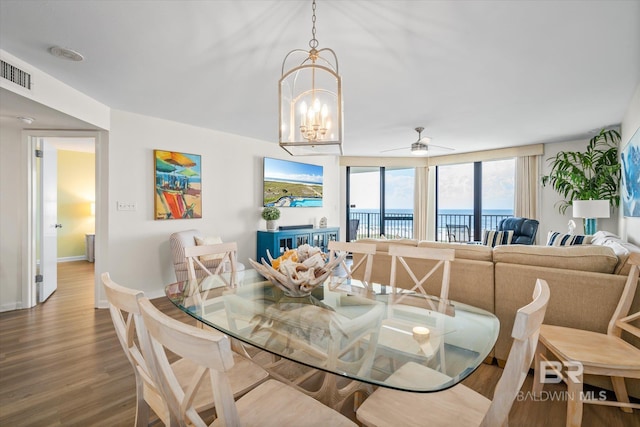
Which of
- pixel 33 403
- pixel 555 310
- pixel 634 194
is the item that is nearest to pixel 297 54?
pixel 555 310

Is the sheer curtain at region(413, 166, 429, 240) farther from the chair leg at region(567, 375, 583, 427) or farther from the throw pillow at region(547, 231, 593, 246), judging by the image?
the chair leg at region(567, 375, 583, 427)

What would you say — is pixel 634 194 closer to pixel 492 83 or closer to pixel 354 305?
pixel 492 83

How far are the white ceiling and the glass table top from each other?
1754mm

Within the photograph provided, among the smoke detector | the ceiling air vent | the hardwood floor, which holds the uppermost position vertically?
the smoke detector

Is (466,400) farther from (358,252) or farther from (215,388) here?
(358,252)

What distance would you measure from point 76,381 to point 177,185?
99.4 inches

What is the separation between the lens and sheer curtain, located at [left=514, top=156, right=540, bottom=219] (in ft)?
18.2

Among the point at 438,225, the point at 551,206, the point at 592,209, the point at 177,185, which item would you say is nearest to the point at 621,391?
the point at 592,209

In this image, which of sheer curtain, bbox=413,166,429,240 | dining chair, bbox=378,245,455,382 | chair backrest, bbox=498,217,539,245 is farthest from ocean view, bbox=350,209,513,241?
dining chair, bbox=378,245,455,382

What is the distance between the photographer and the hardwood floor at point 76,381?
1.69 metres

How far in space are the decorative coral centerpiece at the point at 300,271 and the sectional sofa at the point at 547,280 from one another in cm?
118

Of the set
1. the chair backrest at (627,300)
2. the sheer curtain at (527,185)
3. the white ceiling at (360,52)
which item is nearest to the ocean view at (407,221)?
the sheer curtain at (527,185)

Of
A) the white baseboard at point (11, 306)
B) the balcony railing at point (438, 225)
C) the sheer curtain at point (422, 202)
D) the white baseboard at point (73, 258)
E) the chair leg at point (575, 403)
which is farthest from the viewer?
the balcony railing at point (438, 225)

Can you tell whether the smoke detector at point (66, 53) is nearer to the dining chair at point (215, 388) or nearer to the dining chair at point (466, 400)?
the dining chair at point (215, 388)
